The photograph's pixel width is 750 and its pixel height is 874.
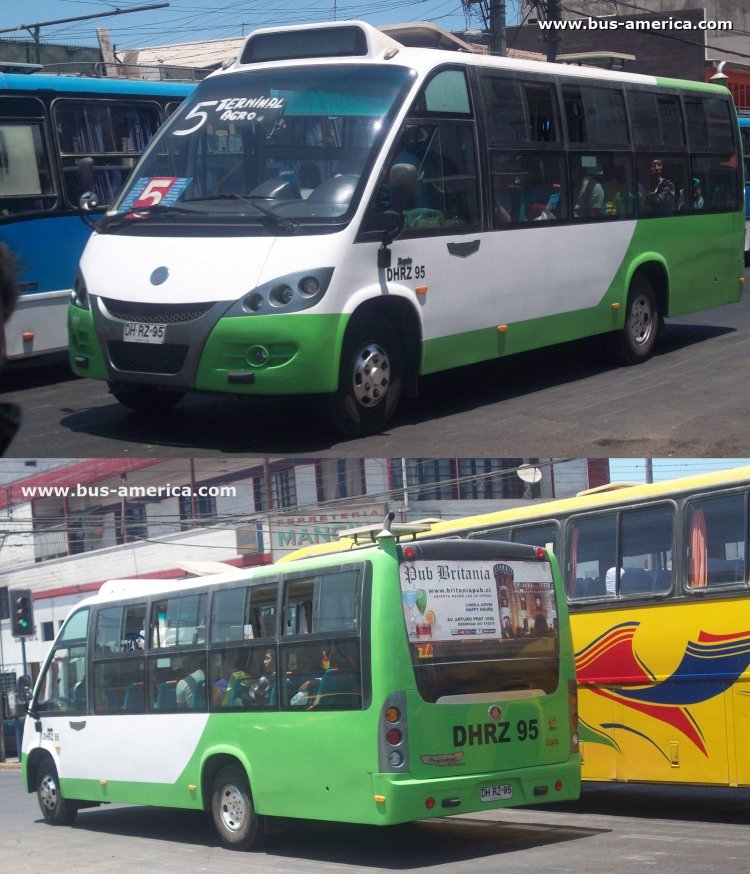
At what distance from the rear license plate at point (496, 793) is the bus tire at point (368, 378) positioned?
3.01 meters

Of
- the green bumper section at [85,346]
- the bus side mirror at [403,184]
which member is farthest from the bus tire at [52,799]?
the bus side mirror at [403,184]

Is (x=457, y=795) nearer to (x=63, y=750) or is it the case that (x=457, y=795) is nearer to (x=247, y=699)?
(x=247, y=699)

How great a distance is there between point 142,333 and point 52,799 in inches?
229

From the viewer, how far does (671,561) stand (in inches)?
386

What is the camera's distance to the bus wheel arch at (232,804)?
9.91m

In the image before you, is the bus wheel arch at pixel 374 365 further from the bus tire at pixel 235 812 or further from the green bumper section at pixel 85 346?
the bus tire at pixel 235 812

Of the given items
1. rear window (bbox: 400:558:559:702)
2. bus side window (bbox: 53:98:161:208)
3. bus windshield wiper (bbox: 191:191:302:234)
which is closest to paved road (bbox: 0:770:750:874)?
rear window (bbox: 400:558:559:702)

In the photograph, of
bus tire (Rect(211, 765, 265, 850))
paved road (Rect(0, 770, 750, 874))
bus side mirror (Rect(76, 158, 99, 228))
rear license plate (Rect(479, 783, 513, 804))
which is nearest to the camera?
paved road (Rect(0, 770, 750, 874))

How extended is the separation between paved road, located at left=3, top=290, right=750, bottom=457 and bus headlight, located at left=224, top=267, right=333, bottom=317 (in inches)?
33.6

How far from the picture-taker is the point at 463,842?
9539mm

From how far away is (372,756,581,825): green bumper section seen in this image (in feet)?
27.9

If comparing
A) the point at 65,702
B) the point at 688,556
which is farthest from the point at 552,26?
the point at 688,556

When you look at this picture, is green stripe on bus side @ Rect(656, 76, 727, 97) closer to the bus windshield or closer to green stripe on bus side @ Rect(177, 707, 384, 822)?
the bus windshield

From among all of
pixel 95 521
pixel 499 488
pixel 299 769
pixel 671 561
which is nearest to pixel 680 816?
pixel 671 561
